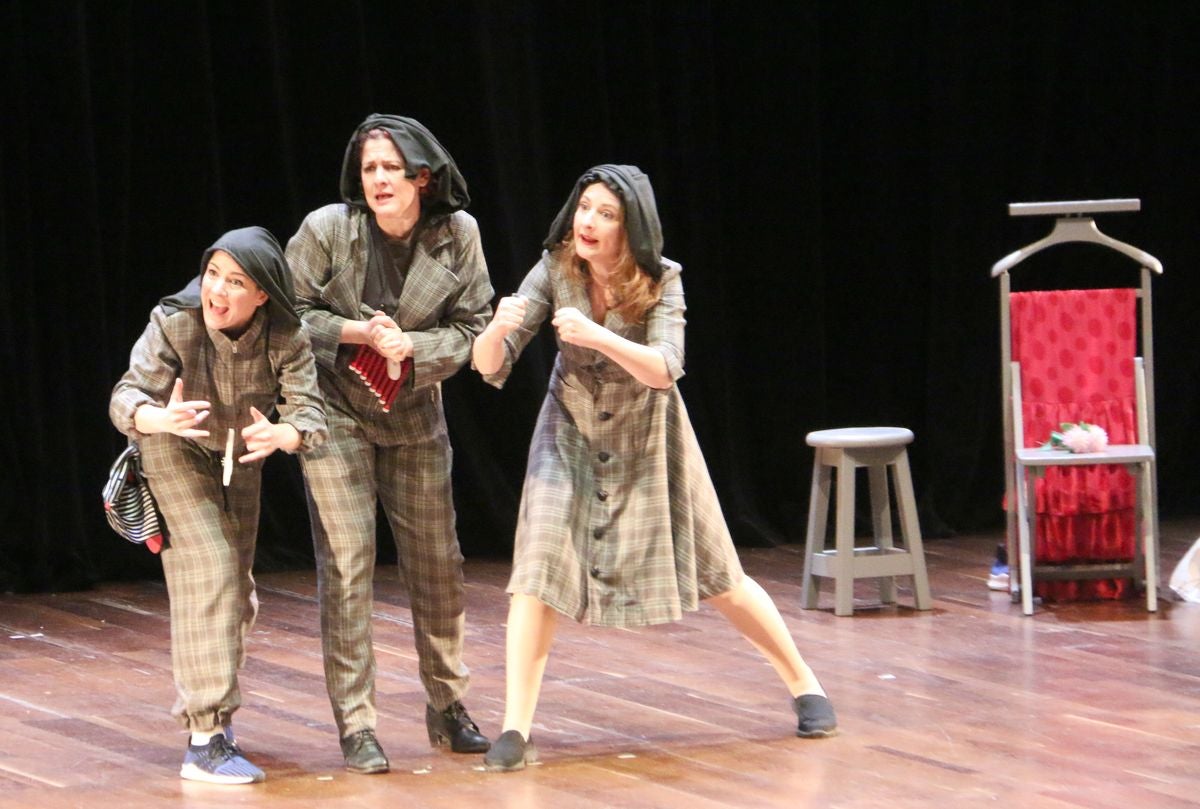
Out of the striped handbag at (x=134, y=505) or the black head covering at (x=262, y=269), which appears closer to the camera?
the black head covering at (x=262, y=269)

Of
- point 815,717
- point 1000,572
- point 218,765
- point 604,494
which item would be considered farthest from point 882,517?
point 218,765

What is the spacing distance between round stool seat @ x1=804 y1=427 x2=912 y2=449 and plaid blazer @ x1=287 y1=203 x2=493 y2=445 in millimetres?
2007

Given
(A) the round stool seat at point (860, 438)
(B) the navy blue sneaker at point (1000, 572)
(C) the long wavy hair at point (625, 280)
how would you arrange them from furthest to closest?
(B) the navy blue sneaker at point (1000, 572) < (A) the round stool seat at point (860, 438) < (C) the long wavy hair at point (625, 280)

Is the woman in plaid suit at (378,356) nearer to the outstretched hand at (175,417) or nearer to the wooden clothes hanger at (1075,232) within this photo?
the outstretched hand at (175,417)

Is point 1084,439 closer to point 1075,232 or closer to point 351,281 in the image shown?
point 1075,232

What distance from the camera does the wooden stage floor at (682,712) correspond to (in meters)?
3.69

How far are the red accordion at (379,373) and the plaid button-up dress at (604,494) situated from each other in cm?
19

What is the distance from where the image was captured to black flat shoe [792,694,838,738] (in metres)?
4.11

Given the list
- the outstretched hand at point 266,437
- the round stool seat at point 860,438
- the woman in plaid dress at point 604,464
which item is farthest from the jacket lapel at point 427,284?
the round stool seat at point 860,438

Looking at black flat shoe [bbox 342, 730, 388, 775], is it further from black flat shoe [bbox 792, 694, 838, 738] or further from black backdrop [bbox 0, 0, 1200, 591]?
black backdrop [bbox 0, 0, 1200, 591]

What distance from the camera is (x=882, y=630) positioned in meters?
5.43

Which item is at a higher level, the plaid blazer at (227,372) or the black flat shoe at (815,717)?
the plaid blazer at (227,372)

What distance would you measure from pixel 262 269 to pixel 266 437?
1.08ft

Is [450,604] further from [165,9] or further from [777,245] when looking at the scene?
[777,245]
